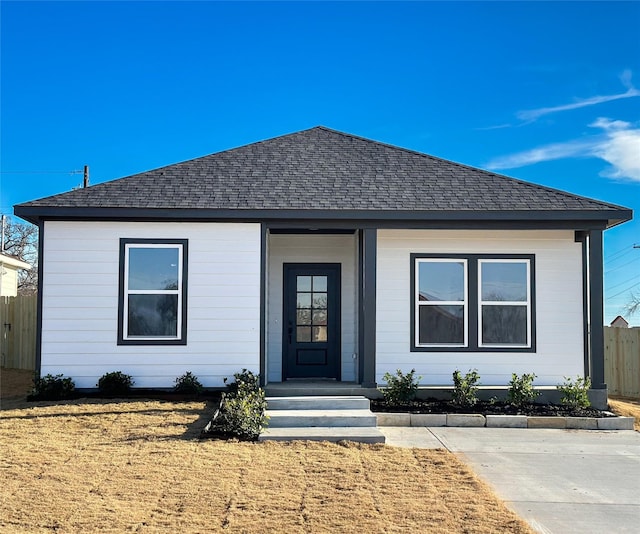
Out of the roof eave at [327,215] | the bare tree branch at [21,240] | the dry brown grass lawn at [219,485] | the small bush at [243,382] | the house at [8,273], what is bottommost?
the dry brown grass lawn at [219,485]

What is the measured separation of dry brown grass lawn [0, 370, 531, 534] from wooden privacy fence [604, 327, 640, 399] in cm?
819

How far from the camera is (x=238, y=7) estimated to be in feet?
41.4

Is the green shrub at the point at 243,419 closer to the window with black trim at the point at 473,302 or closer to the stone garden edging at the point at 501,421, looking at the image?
the stone garden edging at the point at 501,421

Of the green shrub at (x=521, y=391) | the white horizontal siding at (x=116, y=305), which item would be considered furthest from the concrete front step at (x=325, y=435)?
the green shrub at (x=521, y=391)

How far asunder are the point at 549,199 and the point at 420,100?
7.39m

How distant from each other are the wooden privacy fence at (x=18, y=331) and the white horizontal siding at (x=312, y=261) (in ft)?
22.8

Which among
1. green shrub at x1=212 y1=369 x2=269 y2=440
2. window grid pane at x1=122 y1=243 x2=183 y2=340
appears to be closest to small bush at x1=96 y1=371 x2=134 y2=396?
window grid pane at x1=122 y1=243 x2=183 y2=340

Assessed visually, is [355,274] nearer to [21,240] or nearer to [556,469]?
[556,469]

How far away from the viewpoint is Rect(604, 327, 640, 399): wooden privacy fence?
13170 mm

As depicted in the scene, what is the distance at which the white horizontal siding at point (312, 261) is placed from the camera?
1134 cm

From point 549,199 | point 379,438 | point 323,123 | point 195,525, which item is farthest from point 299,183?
point 195,525

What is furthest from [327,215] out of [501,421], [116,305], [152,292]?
[501,421]

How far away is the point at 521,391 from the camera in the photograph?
9.62 m

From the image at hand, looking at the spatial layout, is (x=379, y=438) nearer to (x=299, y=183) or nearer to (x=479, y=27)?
(x=299, y=183)
